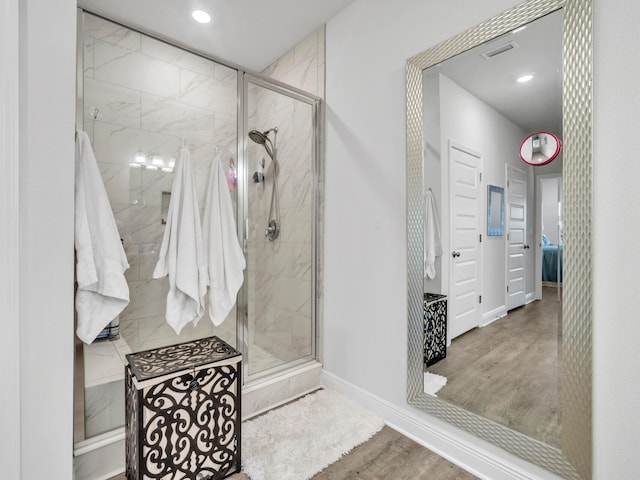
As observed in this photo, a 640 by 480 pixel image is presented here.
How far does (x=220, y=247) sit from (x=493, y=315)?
4.80ft

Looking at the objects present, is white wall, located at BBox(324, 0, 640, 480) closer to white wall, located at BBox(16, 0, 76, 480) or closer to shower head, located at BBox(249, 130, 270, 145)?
shower head, located at BBox(249, 130, 270, 145)

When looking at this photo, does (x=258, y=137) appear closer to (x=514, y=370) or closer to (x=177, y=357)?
(x=177, y=357)

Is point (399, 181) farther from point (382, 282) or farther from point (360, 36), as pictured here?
point (360, 36)

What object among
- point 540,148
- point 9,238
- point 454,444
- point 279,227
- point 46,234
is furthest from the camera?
point 279,227

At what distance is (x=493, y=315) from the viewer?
157 centimetres

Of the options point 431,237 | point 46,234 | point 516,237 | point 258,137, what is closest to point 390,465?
point 431,237

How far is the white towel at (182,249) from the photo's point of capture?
1.64m

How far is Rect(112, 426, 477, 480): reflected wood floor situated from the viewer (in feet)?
4.75

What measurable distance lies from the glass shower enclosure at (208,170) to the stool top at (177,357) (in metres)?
0.42

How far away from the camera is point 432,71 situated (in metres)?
1.67

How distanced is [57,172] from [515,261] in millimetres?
1846

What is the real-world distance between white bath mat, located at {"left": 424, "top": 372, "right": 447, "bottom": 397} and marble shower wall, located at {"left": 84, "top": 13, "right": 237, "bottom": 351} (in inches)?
45.8

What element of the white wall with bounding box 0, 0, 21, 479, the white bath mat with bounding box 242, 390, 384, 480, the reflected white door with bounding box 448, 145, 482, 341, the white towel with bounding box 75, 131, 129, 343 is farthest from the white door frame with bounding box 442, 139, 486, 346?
the white wall with bounding box 0, 0, 21, 479

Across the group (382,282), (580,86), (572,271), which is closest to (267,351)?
(382,282)
